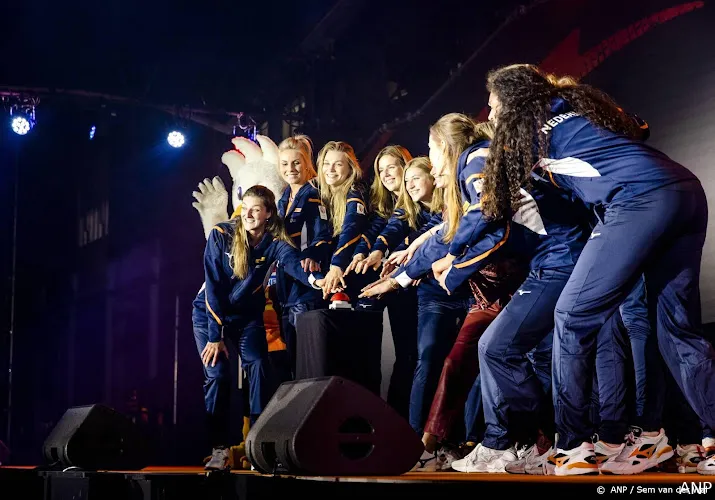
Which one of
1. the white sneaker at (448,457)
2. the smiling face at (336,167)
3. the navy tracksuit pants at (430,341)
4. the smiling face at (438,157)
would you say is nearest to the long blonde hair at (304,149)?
the smiling face at (336,167)

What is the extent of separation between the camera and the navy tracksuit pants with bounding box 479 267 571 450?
389 cm

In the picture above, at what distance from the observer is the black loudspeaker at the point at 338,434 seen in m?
3.72

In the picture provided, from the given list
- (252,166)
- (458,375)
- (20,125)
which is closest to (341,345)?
(458,375)

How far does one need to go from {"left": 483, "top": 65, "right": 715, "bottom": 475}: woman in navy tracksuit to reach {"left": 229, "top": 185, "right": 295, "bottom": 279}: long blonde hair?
131 inches

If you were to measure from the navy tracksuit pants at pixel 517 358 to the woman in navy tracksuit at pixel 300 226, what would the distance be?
243 cm

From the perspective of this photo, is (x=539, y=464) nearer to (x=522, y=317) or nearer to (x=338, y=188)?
(x=522, y=317)

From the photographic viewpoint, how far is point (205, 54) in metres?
8.88

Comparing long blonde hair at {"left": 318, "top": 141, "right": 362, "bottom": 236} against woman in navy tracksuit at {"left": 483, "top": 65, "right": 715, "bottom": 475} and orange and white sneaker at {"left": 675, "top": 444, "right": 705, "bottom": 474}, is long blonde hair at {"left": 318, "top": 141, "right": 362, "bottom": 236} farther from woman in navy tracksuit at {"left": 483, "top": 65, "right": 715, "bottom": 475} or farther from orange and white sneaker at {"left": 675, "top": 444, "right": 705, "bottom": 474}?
orange and white sneaker at {"left": 675, "top": 444, "right": 705, "bottom": 474}

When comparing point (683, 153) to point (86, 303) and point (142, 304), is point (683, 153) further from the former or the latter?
point (86, 303)

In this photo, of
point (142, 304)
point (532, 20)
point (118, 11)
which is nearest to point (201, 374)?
point (142, 304)

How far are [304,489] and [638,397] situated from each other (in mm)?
1560

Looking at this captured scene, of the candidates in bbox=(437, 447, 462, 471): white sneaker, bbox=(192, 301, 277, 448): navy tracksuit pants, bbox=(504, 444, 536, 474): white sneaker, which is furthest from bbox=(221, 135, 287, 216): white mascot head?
bbox=(504, 444, 536, 474): white sneaker

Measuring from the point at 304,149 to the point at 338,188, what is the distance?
0.63 metres

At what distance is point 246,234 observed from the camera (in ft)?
22.1
